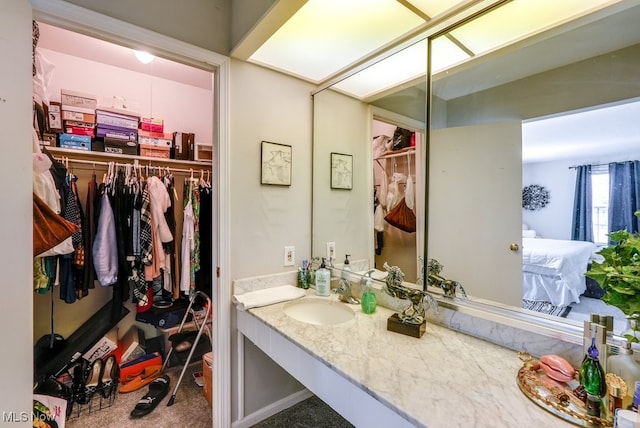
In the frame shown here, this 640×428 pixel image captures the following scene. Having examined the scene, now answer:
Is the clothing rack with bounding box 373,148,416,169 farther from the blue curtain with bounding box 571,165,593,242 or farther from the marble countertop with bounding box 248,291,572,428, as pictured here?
the marble countertop with bounding box 248,291,572,428

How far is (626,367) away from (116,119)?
3171 millimetres

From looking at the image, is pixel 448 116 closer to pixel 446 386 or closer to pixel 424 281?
→ pixel 424 281

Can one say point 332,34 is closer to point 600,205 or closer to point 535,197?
point 535,197

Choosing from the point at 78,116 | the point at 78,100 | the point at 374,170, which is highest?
the point at 78,100

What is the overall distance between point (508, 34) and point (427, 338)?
4.36ft

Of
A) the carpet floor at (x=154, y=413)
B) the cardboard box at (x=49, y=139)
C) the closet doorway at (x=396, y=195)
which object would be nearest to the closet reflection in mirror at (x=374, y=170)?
the closet doorway at (x=396, y=195)

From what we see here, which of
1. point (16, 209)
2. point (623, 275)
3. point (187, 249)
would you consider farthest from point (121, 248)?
point (623, 275)

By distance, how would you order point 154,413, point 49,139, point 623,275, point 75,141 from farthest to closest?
point 75,141, point 49,139, point 154,413, point 623,275

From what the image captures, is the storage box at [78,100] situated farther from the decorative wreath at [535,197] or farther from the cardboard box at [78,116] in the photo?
the decorative wreath at [535,197]

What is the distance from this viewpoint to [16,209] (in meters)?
1.01

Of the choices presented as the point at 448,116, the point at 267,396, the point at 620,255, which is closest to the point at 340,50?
the point at 448,116

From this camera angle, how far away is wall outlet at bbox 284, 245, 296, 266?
1805mm

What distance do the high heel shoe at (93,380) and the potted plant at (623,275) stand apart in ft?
9.36

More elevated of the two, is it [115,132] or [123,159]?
[115,132]
